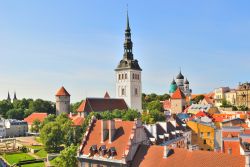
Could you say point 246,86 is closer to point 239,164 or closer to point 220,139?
point 220,139

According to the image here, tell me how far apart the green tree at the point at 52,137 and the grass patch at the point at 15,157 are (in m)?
5.43

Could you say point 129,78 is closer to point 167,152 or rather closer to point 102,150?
point 102,150

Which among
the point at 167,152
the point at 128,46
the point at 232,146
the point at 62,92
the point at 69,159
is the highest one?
the point at 128,46

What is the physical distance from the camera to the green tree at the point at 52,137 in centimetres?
8031

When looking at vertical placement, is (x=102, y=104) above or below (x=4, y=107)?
below

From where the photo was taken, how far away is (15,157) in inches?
3268

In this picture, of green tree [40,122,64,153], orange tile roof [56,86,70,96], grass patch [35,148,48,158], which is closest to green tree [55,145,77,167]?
green tree [40,122,64,153]

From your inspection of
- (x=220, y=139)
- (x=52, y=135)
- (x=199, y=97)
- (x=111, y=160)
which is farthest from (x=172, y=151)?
(x=199, y=97)

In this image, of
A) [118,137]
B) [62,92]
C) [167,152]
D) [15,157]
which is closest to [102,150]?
[118,137]

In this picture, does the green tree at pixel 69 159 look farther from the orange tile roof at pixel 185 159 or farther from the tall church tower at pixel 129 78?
the tall church tower at pixel 129 78

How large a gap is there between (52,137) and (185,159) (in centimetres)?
5128

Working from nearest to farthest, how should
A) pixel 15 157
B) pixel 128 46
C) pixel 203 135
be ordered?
1. pixel 203 135
2. pixel 15 157
3. pixel 128 46

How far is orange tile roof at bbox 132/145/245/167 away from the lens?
33.7 metres

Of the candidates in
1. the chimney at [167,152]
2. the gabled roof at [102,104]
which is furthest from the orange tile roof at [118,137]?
the gabled roof at [102,104]
